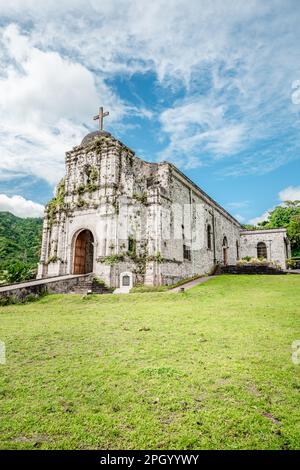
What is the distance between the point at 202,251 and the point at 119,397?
72.1 feet

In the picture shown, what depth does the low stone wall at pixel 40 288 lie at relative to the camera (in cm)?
1281

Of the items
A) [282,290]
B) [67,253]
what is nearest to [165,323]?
[282,290]

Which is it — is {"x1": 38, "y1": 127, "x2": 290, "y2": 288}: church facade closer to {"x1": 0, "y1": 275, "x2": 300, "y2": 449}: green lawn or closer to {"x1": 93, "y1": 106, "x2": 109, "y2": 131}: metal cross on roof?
{"x1": 93, "y1": 106, "x2": 109, "y2": 131}: metal cross on roof

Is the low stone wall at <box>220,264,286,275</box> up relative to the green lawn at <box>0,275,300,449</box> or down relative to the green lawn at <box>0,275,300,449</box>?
up

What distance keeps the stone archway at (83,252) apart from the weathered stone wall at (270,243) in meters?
25.6

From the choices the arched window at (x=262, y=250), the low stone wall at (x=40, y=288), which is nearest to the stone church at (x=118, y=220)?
the low stone wall at (x=40, y=288)

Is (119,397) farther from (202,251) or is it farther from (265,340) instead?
(202,251)

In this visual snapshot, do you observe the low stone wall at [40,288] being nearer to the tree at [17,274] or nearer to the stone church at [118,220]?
the stone church at [118,220]

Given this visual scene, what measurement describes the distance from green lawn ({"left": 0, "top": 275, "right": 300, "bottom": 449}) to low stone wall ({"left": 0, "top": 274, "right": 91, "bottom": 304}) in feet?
18.0

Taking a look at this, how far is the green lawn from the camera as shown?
9.39 ft

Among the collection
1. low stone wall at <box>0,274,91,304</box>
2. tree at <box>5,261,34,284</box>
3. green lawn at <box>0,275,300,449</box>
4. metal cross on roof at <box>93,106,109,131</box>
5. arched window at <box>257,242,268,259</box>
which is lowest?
green lawn at <box>0,275,300,449</box>

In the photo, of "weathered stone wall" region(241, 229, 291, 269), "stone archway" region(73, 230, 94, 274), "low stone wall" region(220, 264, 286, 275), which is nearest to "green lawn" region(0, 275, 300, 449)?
"stone archway" region(73, 230, 94, 274)

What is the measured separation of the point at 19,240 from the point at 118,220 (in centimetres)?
3012

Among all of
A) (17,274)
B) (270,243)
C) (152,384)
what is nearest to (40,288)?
(152,384)
